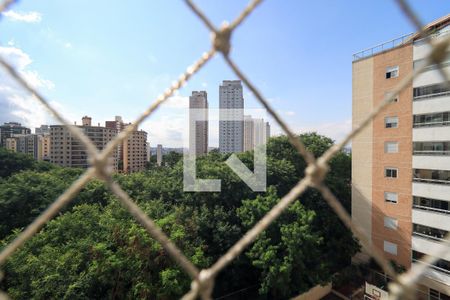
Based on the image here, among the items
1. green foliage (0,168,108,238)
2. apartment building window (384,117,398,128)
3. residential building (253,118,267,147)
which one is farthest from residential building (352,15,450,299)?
green foliage (0,168,108,238)

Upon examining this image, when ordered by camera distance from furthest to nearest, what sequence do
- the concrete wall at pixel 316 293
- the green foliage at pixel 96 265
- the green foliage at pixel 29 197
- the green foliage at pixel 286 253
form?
the green foliage at pixel 29 197 < the concrete wall at pixel 316 293 < the green foliage at pixel 286 253 < the green foliage at pixel 96 265

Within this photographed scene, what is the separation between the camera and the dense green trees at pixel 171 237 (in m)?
4.51

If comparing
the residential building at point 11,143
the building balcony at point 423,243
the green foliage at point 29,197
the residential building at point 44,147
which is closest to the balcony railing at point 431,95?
the building balcony at point 423,243

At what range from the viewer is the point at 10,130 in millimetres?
33406

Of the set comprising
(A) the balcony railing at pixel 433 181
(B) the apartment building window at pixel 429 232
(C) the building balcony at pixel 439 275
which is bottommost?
(C) the building balcony at pixel 439 275

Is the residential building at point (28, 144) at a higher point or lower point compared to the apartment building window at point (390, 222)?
higher

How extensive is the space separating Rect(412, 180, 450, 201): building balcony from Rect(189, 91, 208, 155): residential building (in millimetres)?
6690

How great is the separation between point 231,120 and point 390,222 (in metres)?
6.91

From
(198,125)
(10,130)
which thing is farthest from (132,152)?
(10,130)

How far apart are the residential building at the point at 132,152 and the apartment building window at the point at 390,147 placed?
19.0m

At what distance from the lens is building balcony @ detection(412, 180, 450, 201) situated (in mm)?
6832

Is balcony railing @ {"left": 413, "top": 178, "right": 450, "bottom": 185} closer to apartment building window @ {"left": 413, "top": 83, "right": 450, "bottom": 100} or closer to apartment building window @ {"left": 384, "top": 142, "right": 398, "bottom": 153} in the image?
apartment building window @ {"left": 384, "top": 142, "right": 398, "bottom": 153}

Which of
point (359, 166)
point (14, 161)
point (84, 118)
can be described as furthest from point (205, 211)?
point (84, 118)

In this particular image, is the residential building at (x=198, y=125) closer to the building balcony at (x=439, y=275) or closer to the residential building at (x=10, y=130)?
the building balcony at (x=439, y=275)
